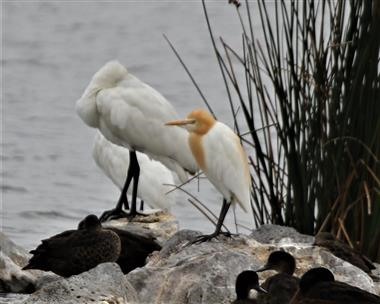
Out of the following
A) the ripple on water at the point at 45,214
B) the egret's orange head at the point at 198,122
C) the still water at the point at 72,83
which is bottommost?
the ripple on water at the point at 45,214

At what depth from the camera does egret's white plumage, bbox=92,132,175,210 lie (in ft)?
41.0

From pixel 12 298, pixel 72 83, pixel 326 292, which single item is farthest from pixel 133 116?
pixel 72 83

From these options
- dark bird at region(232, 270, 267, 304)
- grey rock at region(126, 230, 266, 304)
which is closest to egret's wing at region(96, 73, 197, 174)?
grey rock at region(126, 230, 266, 304)

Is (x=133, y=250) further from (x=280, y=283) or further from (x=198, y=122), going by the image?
(x=280, y=283)

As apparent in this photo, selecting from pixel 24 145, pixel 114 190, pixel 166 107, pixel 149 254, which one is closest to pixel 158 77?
pixel 24 145

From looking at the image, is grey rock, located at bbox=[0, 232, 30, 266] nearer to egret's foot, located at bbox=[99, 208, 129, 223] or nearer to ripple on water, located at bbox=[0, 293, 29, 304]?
ripple on water, located at bbox=[0, 293, 29, 304]

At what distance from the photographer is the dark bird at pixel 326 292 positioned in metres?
6.32

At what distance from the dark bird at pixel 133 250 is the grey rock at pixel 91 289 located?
5.40 ft

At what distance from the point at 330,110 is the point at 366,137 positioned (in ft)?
0.86

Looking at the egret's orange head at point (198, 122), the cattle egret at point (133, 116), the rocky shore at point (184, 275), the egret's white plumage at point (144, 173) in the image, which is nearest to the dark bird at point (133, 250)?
the rocky shore at point (184, 275)

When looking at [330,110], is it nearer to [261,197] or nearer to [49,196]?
[261,197]

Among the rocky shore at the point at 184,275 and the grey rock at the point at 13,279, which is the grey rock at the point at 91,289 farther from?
the grey rock at the point at 13,279

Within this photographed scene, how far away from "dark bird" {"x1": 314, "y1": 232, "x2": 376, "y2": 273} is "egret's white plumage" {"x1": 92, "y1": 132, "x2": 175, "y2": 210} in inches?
174

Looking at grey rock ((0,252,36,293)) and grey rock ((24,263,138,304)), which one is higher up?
grey rock ((24,263,138,304))
